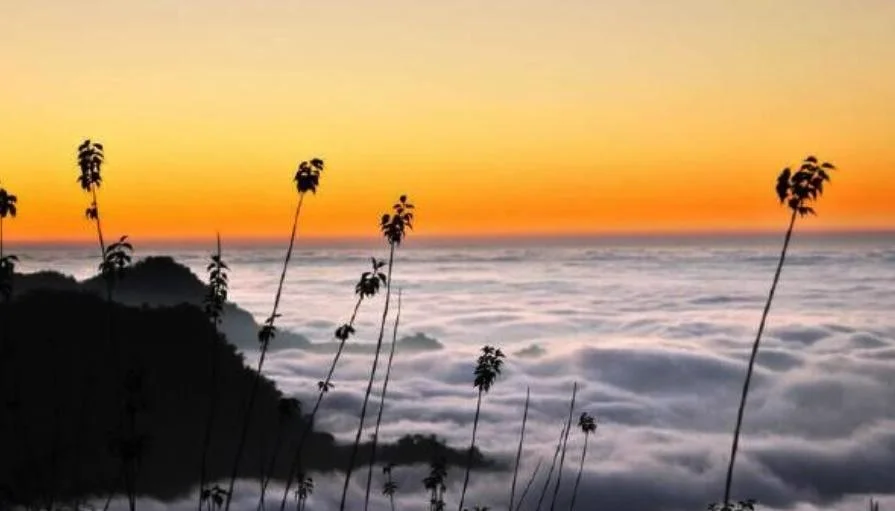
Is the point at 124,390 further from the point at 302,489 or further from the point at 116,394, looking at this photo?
the point at 302,489

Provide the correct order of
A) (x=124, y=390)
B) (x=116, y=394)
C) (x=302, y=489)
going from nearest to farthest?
→ (x=302, y=489), (x=116, y=394), (x=124, y=390)

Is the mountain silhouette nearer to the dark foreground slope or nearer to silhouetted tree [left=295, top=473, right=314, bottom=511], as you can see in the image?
the dark foreground slope

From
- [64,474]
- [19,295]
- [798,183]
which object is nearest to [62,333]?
[19,295]

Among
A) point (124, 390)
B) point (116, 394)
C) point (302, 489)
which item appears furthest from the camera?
point (124, 390)

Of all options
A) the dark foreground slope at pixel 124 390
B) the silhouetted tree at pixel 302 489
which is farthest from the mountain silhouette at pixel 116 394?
the silhouetted tree at pixel 302 489

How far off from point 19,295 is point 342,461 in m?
38.7

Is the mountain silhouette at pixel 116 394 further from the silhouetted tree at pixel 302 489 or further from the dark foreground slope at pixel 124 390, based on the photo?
the silhouetted tree at pixel 302 489

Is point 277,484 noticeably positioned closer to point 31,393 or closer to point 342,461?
point 342,461

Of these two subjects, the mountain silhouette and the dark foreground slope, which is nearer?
the mountain silhouette

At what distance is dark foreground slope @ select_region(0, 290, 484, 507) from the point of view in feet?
186

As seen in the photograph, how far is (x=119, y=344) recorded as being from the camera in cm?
6619

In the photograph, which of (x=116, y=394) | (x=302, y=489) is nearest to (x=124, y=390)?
(x=116, y=394)

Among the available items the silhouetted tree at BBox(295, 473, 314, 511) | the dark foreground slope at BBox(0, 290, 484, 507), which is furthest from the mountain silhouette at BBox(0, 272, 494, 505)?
the silhouetted tree at BBox(295, 473, 314, 511)

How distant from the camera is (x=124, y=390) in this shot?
5212cm
